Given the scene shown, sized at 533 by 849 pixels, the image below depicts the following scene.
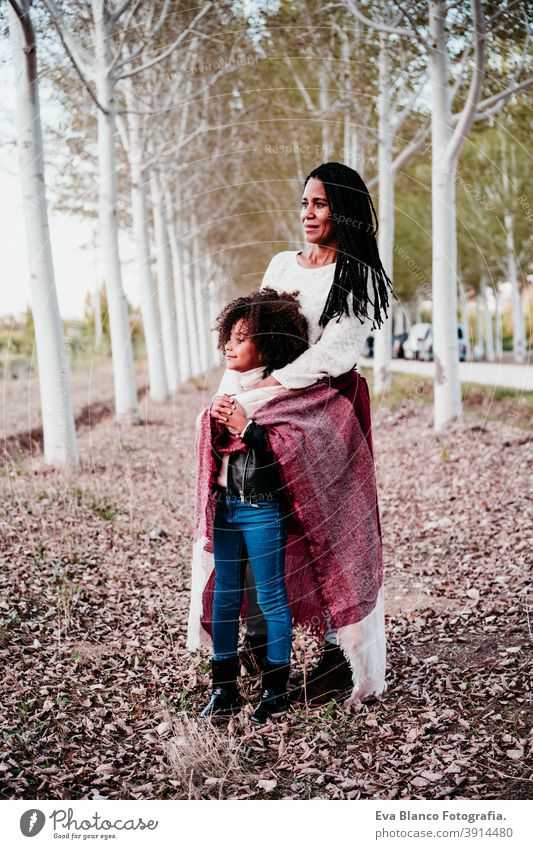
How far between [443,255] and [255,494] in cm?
497

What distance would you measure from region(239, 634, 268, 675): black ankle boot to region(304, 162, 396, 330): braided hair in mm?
1416

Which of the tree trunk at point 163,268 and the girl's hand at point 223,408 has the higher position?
the tree trunk at point 163,268

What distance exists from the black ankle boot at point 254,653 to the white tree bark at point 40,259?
12.3 feet

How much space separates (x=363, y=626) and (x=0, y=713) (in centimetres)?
153

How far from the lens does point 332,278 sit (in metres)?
3.02

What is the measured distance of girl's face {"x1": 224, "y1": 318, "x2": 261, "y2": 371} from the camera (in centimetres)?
296

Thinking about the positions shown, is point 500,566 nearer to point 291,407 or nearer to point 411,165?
point 291,407

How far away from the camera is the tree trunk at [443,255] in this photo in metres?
7.04

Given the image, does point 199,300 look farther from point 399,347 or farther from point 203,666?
point 203,666

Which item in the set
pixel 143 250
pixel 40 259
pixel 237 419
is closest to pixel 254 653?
pixel 237 419

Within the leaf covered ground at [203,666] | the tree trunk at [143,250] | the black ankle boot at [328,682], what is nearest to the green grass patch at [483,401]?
the leaf covered ground at [203,666]

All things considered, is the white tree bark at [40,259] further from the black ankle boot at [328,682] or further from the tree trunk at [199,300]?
the tree trunk at [199,300]

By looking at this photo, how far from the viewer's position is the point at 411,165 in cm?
1385

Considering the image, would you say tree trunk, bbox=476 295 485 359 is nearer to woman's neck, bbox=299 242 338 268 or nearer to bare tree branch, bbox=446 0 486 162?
bare tree branch, bbox=446 0 486 162
